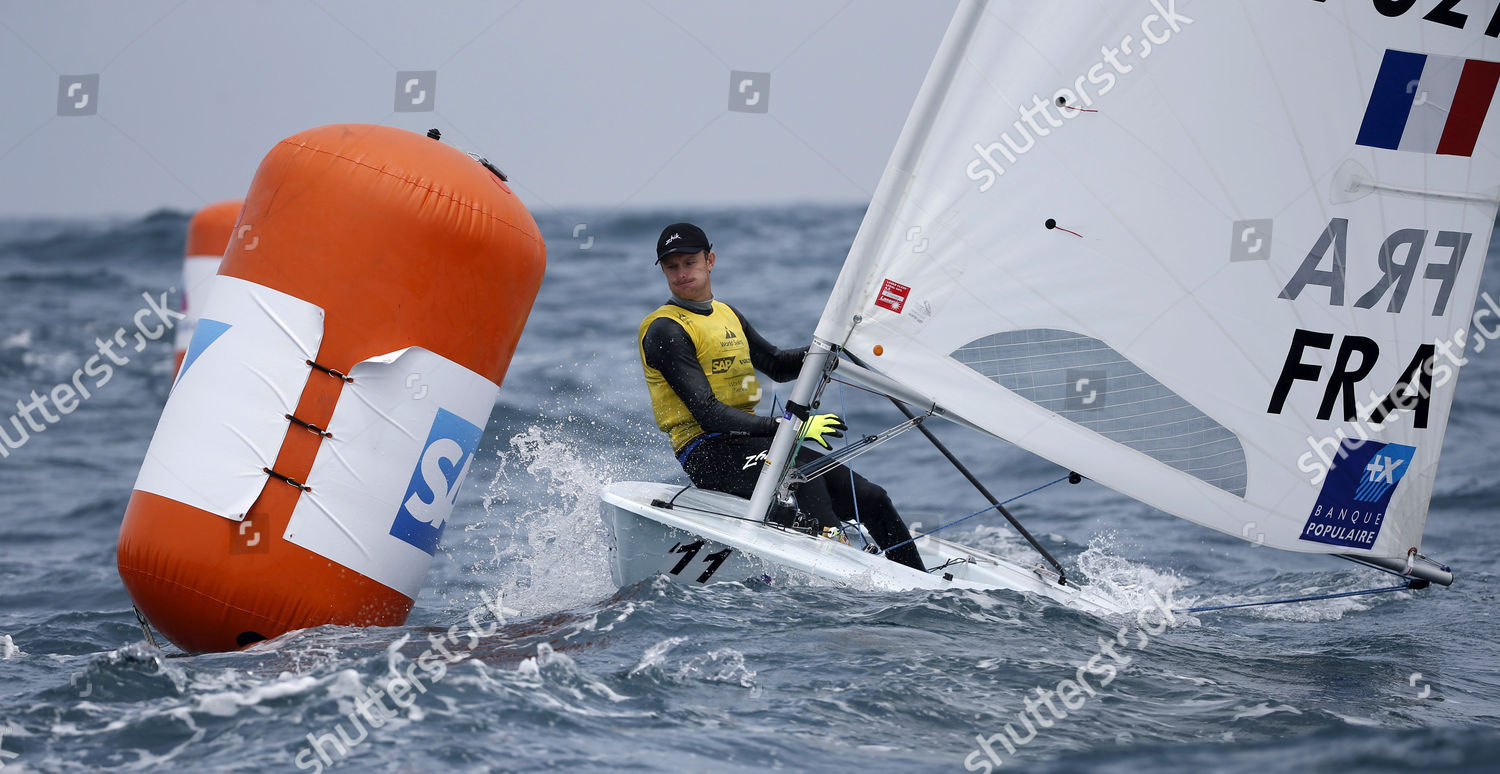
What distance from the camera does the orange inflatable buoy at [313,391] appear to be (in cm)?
337

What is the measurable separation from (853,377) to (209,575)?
6.52ft

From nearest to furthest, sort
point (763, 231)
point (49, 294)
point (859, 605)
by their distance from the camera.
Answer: point (859, 605) → point (49, 294) → point (763, 231)

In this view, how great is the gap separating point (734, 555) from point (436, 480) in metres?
0.96

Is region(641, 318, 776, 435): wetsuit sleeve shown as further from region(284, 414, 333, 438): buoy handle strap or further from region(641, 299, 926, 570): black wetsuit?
region(284, 414, 333, 438): buoy handle strap

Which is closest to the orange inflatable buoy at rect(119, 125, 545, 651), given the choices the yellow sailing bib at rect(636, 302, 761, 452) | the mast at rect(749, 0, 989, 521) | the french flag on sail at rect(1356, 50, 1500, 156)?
the yellow sailing bib at rect(636, 302, 761, 452)

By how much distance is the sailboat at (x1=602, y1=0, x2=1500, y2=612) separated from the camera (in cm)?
347

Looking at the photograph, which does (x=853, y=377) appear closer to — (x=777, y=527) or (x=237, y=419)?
(x=777, y=527)

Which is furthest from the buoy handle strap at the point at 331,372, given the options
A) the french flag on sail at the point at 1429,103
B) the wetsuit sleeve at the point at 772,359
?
the french flag on sail at the point at 1429,103

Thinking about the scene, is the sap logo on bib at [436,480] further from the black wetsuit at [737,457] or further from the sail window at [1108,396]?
the sail window at [1108,396]

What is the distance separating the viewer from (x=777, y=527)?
12.3ft

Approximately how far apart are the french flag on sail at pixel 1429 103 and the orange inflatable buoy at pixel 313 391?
2.67 meters

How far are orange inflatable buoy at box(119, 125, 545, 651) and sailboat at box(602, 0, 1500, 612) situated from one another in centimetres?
76

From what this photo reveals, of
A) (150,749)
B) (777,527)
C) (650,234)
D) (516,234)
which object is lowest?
(150,749)

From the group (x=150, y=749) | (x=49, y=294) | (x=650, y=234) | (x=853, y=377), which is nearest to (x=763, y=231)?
(x=650, y=234)
